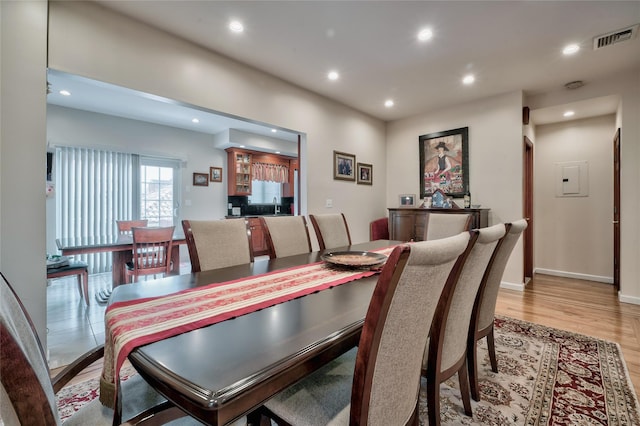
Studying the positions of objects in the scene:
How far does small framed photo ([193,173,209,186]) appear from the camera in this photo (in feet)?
18.7

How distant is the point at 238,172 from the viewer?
6.08 metres

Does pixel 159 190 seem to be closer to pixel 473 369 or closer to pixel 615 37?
pixel 473 369

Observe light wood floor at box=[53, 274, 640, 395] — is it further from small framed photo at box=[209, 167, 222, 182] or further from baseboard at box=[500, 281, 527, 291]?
small framed photo at box=[209, 167, 222, 182]

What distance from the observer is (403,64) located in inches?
122

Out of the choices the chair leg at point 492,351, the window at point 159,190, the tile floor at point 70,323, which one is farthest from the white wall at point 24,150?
the window at point 159,190

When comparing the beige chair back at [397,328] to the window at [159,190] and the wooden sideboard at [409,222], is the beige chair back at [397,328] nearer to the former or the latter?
the wooden sideboard at [409,222]

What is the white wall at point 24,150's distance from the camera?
181 cm

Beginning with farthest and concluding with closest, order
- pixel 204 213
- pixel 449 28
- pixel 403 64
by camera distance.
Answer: pixel 204 213 < pixel 403 64 < pixel 449 28

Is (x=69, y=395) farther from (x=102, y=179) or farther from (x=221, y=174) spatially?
(x=221, y=174)

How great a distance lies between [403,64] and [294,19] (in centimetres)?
134

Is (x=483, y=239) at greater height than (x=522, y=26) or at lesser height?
lesser

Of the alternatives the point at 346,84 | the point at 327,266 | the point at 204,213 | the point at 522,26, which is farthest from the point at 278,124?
the point at 204,213

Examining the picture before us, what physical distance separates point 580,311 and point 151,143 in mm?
6600

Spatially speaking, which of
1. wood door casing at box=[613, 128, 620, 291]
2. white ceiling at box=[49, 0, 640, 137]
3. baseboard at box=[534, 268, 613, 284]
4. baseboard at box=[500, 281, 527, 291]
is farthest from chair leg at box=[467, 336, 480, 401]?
baseboard at box=[534, 268, 613, 284]
